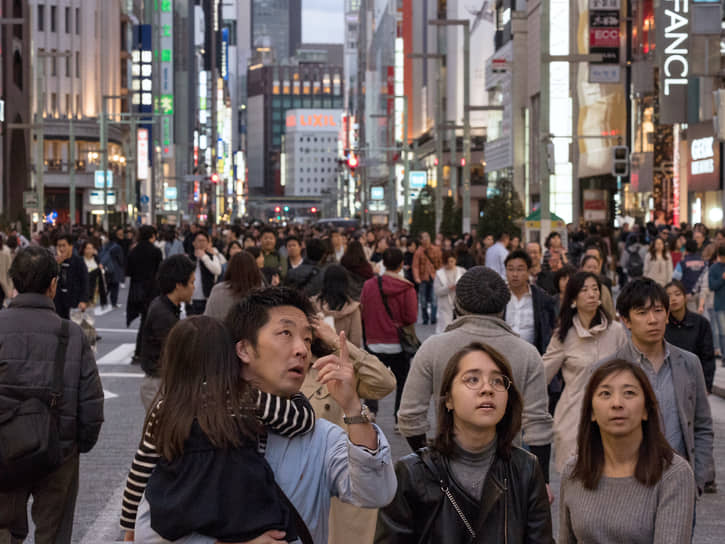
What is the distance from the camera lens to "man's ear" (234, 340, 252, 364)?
3.77 meters

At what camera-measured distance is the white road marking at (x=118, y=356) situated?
17.6 m

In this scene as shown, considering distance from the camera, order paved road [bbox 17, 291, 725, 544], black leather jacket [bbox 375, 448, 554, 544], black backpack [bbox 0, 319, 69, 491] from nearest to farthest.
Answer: black leather jacket [bbox 375, 448, 554, 544] → black backpack [bbox 0, 319, 69, 491] → paved road [bbox 17, 291, 725, 544]

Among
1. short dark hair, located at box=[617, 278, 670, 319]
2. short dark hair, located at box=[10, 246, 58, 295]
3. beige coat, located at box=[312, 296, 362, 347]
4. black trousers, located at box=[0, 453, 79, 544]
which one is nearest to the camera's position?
black trousers, located at box=[0, 453, 79, 544]

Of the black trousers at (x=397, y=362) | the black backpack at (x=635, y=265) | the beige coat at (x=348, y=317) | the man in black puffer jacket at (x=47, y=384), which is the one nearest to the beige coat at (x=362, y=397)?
the man in black puffer jacket at (x=47, y=384)

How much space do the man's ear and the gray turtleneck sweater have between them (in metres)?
0.81

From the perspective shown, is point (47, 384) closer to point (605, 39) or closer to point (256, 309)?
point (256, 309)

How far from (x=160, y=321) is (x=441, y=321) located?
7298 millimetres

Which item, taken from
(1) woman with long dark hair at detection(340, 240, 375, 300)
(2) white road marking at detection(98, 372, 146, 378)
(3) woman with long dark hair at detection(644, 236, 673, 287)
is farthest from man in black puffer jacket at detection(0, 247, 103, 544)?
(3) woman with long dark hair at detection(644, 236, 673, 287)

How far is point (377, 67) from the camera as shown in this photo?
170m

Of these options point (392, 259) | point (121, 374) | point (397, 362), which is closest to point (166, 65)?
point (121, 374)

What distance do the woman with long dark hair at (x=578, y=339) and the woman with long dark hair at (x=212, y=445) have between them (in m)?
4.28

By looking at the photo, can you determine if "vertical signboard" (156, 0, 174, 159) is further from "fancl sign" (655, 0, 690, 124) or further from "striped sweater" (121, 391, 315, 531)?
"striped sweater" (121, 391, 315, 531)

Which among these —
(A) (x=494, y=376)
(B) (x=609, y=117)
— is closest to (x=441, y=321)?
(A) (x=494, y=376)

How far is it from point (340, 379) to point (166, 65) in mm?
137025
